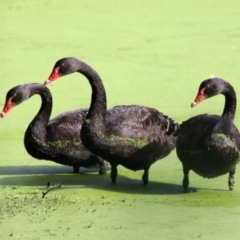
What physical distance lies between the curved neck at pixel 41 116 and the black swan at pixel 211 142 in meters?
1.24

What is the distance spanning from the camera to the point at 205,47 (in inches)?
512

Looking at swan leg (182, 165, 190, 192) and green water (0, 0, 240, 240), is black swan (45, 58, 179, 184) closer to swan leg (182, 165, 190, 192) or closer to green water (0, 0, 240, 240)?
green water (0, 0, 240, 240)

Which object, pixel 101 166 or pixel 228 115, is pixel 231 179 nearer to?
pixel 228 115

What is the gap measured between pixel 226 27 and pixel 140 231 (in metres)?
7.63

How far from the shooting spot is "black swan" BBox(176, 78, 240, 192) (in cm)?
750

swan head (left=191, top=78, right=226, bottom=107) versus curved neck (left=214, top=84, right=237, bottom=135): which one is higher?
swan head (left=191, top=78, right=226, bottom=107)

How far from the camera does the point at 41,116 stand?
862cm

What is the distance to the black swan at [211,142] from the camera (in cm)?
750

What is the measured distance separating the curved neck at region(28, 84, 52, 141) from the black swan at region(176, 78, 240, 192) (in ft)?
4.07

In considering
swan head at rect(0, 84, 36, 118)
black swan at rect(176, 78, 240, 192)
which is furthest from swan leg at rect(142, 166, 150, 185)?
swan head at rect(0, 84, 36, 118)

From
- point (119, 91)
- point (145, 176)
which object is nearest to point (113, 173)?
point (145, 176)

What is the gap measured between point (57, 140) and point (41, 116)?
296mm

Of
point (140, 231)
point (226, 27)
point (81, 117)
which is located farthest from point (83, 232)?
point (226, 27)

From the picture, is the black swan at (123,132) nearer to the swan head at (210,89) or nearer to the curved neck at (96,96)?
the curved neck at (96,96)
